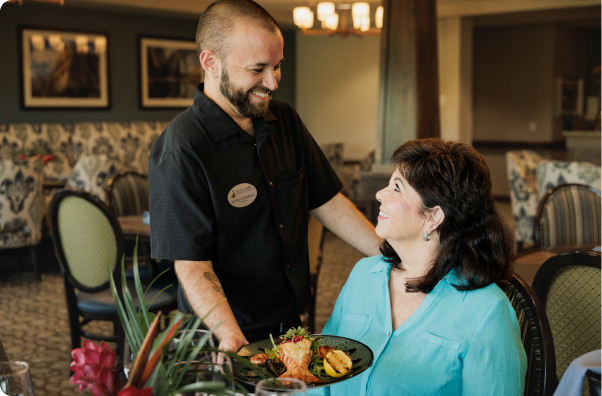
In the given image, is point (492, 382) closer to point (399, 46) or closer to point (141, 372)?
point (141, 372)

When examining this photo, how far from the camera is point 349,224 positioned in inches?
77.5

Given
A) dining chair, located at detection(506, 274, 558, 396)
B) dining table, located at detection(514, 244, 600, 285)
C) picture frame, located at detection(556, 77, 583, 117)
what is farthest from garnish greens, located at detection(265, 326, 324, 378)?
picture frame, located at detection(556, 77, 583, 117)

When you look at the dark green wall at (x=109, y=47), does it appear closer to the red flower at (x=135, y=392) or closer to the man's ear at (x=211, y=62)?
the man's ear at (x=211, y=62)

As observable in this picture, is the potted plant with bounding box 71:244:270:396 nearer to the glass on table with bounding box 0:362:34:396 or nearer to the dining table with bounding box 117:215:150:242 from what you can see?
the glass on table with bounding box 0:362:34:396

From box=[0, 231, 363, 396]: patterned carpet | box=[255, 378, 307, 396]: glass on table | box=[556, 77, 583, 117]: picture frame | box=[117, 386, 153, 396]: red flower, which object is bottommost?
box=[0, 231, 363, 396]: patterned carpet

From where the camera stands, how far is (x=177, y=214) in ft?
5.23

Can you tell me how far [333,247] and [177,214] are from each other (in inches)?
208

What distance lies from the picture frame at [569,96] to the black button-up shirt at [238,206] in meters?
9.38

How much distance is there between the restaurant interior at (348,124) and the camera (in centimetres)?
304

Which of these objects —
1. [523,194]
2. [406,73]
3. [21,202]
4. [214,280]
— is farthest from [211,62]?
[523,194]

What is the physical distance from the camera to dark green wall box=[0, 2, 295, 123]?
7.51 meters

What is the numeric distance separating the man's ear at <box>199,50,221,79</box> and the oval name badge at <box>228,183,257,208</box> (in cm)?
31

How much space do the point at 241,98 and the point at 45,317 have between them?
3374 mm

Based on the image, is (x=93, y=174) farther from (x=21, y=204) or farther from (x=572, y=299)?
(x=572, y=299)
